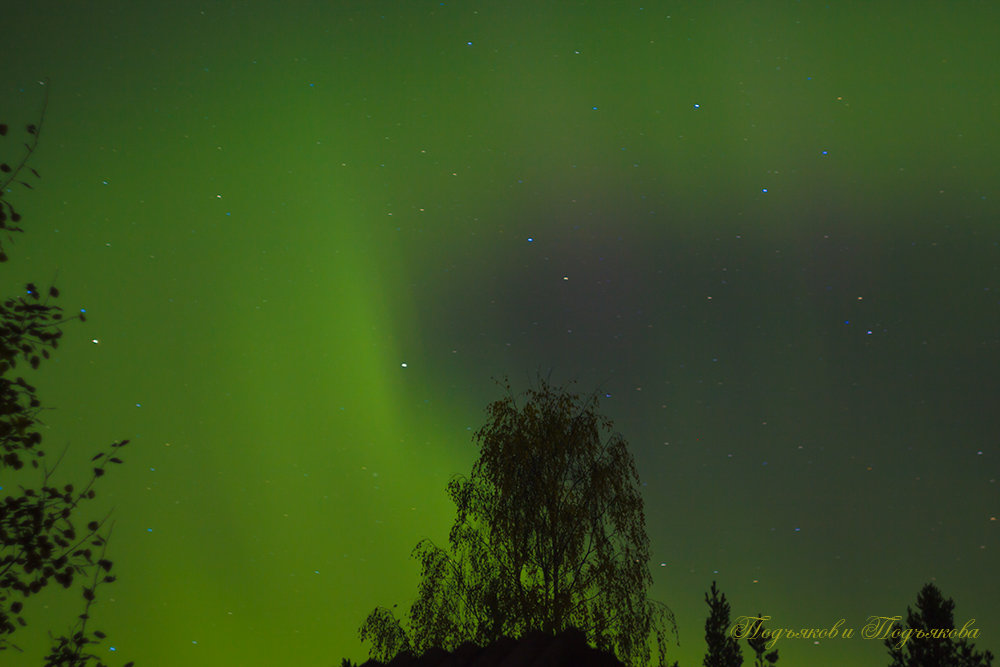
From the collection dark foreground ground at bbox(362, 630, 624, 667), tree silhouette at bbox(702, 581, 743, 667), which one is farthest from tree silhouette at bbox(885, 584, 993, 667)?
dark foreground ground at bbox(362, 630, 624, 667)

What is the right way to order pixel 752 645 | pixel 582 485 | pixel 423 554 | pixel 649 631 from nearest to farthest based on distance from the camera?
pixel 649 631 → pixel 582 485 → pixel 423 554 → pixel 752 645

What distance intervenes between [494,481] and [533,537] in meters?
1.38

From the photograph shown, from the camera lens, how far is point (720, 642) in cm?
3756

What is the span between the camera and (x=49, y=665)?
549 cm

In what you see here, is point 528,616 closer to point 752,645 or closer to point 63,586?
point 63,586

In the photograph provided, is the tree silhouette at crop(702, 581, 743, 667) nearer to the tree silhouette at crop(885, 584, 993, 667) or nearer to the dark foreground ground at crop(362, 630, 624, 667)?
the tree silhouette at crop(885, 584, 993, 667)

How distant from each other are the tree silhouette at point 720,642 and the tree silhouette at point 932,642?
715 cm

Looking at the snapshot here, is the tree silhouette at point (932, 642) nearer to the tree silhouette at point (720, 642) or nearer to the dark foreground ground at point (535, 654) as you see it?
the tree silhouette at point (720, 642)

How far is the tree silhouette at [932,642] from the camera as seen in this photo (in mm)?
32031

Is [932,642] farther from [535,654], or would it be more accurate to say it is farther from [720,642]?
[535,654]

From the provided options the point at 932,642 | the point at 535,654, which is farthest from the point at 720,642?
the point at 535,654

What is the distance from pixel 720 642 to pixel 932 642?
9.42 metres

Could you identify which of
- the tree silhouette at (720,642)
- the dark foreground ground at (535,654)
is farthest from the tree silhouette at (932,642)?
the dark foreground ground at (535,654)

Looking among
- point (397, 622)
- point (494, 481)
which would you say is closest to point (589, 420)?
point (494, 481)
